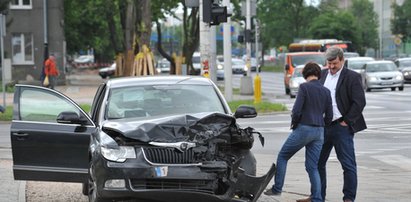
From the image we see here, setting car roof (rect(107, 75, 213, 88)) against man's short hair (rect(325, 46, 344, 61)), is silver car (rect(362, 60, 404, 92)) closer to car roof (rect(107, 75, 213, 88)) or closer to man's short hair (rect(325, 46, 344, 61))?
car roof (rect(107, 75, 213, 88))

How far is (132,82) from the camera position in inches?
373

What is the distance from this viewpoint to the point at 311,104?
27.5ft

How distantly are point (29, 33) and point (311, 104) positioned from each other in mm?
42089

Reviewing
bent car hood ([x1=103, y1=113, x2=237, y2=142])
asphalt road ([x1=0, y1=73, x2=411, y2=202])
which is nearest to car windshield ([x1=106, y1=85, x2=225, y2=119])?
bent car hood ([x1=103, y1=113, x2=237, y2=142])

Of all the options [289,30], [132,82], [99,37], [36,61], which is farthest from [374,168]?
[289,30]

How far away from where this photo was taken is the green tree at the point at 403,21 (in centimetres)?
7759

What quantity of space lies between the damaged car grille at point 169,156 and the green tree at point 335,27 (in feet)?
256

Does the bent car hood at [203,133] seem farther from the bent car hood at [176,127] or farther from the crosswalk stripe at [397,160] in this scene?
the crosswalk stripe at [397,160]

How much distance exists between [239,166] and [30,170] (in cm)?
282

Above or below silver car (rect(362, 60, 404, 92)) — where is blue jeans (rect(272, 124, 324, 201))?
above

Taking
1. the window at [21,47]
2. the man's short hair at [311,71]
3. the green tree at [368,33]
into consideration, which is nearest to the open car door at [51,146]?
the man's short hair at [311,71]

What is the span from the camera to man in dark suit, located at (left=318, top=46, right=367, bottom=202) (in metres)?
8.48

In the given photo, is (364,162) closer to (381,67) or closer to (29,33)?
(381,67)

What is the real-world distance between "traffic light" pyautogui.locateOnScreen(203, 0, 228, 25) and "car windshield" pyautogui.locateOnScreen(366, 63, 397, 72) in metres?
20.9
